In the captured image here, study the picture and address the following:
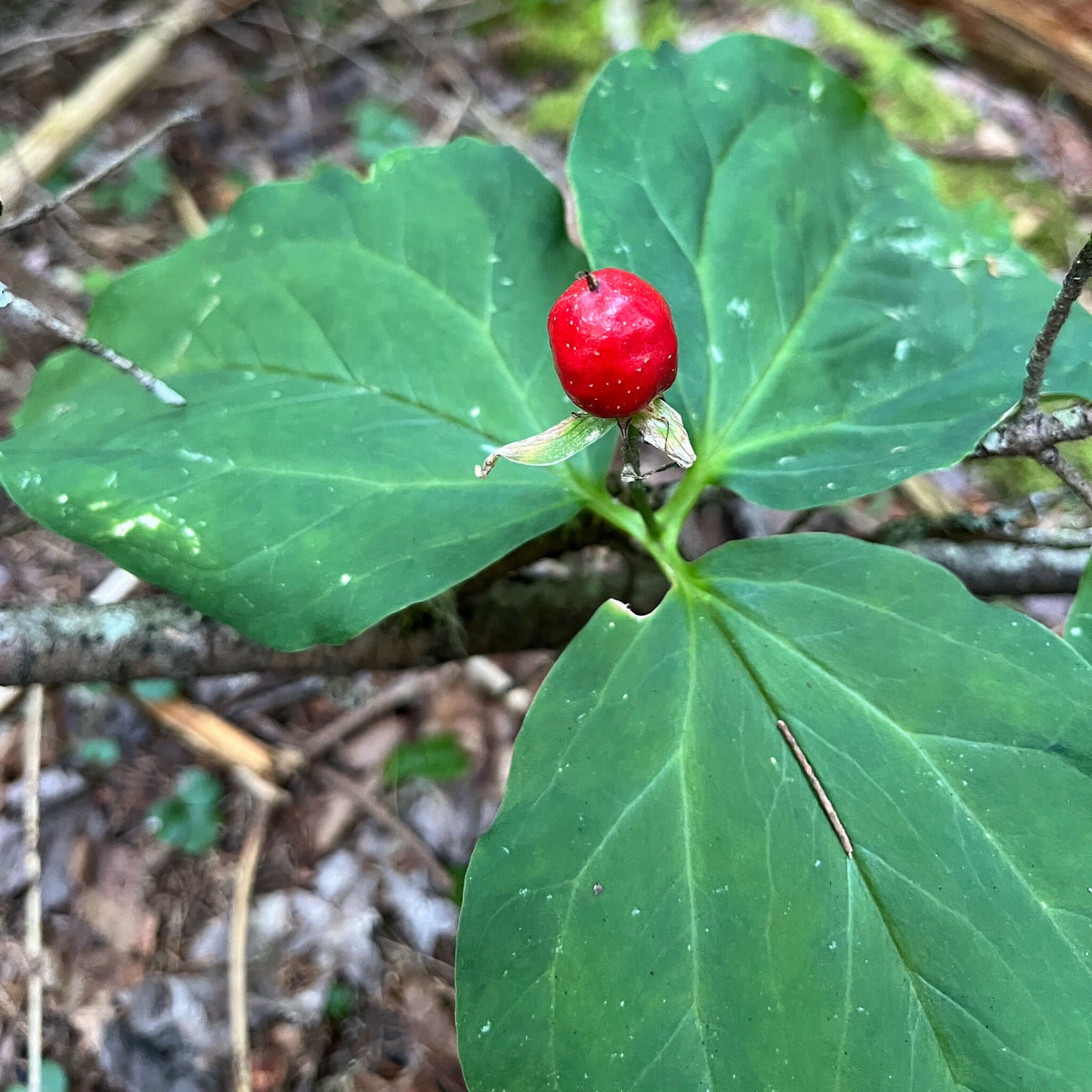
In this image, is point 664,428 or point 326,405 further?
point 326,405

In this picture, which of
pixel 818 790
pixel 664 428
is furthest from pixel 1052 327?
pixel 818 790

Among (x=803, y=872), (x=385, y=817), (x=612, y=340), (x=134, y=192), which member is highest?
(x=612, y=340)

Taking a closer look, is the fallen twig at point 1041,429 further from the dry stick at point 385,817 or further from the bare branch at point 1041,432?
the dry stick at point 385,817

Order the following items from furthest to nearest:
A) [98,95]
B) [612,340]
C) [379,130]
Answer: [379,130] → [98,95] → [612,340]

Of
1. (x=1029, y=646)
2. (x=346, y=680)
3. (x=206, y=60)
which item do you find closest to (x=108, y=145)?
(x=206, y=60)

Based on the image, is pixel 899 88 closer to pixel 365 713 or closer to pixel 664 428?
pixel 664 428

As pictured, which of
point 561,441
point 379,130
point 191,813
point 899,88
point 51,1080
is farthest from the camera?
point 379,130

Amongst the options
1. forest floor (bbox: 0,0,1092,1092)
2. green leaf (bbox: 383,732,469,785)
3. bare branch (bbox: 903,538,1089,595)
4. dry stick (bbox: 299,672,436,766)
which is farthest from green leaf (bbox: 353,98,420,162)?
bare branch (bbox: 903,538,1089,595)

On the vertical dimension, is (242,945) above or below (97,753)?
below
